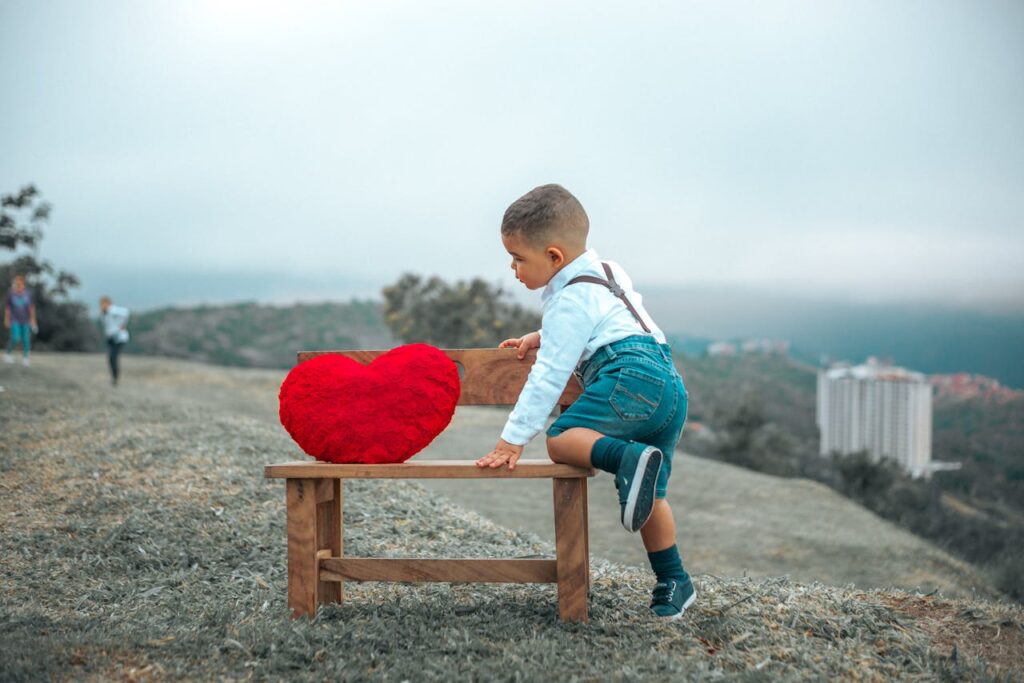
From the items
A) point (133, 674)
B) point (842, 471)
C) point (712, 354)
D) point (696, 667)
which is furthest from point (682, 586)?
point (712, 354)

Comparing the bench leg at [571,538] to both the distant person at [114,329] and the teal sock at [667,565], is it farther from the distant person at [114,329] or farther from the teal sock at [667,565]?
the distant person at [114,329]

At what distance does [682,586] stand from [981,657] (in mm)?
1289

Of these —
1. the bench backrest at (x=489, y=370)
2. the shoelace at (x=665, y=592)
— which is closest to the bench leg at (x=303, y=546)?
the bench backrest at (x=489, y=370)

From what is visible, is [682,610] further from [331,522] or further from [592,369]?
[331,522]

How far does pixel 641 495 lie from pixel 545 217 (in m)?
1.18

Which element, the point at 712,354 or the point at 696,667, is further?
the point at 712,354

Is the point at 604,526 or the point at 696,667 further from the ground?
the point at 696,667

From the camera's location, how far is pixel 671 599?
3768 mm

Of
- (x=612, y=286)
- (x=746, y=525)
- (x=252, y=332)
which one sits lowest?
(x=746, y=525)

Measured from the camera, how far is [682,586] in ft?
12.5

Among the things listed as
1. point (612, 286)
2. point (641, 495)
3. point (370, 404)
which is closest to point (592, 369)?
point (612, 286)

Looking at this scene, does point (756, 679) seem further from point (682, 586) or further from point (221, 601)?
point (221, 601)

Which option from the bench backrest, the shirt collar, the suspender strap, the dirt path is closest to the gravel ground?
the bench backrest

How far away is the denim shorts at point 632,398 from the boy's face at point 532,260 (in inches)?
15.7
